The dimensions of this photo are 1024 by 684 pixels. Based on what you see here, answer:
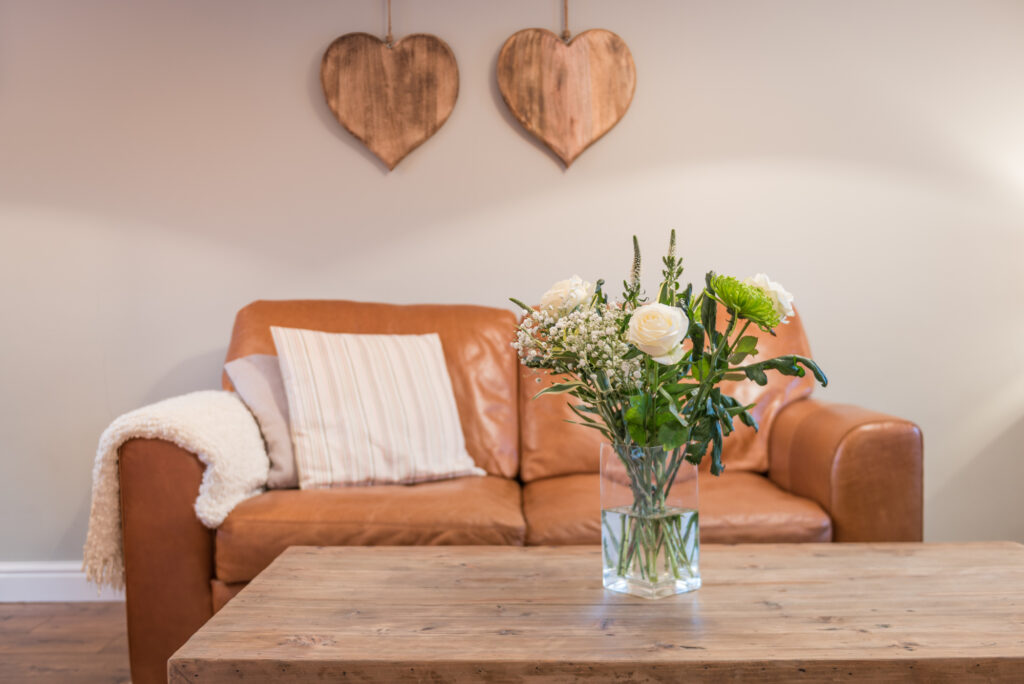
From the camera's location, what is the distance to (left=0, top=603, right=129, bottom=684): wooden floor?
6.44 ft

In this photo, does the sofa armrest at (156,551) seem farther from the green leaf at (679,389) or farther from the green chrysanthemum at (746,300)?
the green chrysanthemum at (746,300)

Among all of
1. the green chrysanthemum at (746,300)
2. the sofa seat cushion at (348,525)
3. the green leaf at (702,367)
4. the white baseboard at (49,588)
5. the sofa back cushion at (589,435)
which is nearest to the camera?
the green chrysanthemum at (746,300)

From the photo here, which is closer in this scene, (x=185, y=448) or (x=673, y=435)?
(x=673, y=435)

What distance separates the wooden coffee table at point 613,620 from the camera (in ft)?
3.22

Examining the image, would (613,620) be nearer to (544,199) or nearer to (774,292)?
(774,292)

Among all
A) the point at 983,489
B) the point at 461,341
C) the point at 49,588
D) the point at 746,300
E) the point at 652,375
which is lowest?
the point at 49,588

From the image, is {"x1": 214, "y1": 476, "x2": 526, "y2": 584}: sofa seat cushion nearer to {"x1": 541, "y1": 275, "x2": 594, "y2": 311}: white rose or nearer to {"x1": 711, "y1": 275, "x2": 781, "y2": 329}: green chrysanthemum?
{"x1": 541, "y1": 275, "x2": 594, "y2": 311}: white rose

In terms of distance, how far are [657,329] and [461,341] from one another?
1385mm

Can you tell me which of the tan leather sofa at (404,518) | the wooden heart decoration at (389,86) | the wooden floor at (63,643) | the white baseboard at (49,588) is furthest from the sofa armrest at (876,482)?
the white baseboard at (49,588)

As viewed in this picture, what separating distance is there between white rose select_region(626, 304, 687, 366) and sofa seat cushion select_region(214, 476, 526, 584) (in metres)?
0.84

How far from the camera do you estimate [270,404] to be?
6.97ft

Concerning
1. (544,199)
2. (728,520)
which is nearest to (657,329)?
(728,520)

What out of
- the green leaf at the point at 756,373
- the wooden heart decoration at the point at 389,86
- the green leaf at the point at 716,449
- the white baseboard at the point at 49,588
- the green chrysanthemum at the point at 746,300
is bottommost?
the white baseboard at the point at 49,588

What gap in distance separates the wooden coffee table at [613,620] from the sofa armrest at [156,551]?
45cm
